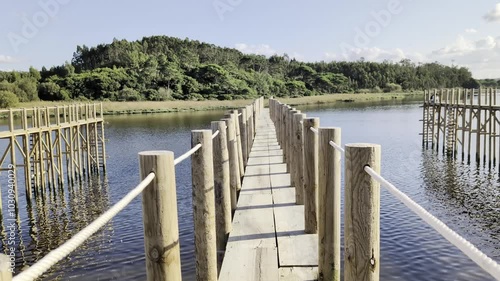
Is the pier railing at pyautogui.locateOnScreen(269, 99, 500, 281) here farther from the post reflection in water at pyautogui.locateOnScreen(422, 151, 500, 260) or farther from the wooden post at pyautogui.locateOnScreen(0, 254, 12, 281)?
the post reflection in water at pyautogui.locateOnScreen(422, 151, 500, 260)

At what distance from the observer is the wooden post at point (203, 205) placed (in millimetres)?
4090

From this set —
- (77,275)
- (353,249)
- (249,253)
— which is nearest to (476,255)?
(353,249)

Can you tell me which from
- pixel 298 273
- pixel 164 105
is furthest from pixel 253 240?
pixel 164 105

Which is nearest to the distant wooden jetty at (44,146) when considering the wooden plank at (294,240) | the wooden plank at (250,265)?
the wooden plank at (294,240)

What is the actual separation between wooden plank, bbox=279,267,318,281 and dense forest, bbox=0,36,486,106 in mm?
60293

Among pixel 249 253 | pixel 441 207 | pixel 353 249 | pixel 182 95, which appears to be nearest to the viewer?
pixel 353 249

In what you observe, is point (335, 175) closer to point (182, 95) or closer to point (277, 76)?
point (182, 95)

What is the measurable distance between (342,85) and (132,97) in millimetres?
56530

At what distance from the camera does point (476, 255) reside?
5.06ft

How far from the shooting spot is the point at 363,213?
265cm

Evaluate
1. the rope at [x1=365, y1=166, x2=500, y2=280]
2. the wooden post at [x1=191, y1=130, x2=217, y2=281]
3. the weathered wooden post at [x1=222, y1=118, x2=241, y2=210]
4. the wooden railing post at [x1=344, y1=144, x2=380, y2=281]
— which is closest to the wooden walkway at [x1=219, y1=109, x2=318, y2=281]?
the weathered wooden post at [x1=222, y1=118, x2=241, y2=210]

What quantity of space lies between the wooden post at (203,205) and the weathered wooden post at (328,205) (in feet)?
3.40

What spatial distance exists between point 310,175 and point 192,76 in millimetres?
84797

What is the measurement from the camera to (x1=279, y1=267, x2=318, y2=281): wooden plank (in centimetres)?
416
